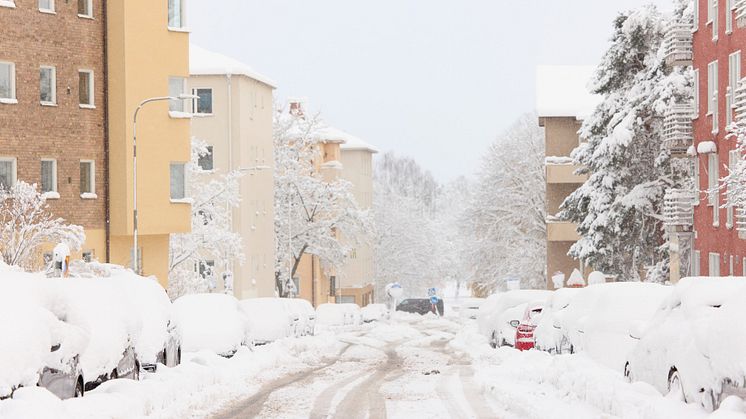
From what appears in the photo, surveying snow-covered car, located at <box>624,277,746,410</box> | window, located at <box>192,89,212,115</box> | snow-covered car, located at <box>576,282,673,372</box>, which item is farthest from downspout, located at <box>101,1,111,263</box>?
snow-covered car, located at <box>624,277,746,410</box>

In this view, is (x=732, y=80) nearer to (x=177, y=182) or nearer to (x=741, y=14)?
(x=741, y=14)

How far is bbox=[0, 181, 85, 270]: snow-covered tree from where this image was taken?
41469 millimetres

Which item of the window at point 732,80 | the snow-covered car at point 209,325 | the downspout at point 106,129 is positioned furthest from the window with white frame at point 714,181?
the snow-covered car at point 209,325

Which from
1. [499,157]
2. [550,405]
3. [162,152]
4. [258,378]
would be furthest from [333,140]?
[550,405]

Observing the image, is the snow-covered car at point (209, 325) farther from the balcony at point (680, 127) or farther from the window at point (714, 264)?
the balcony at point (680, 127)

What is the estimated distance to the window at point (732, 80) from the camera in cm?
4362

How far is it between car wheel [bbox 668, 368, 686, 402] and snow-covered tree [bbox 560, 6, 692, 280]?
126 feet

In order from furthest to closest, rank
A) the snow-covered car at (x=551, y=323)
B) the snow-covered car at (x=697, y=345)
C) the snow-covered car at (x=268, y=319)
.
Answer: the snow-covered car at (x=268, y=319), the snow-covered car at (x=551, y=323), the snow-covered car at (x=697, y=345)

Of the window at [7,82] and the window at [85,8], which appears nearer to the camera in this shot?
the window at [7,82]

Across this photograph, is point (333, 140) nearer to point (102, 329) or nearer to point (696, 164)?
point (696, 164)

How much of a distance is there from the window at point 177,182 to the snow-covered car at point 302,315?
7320 mm

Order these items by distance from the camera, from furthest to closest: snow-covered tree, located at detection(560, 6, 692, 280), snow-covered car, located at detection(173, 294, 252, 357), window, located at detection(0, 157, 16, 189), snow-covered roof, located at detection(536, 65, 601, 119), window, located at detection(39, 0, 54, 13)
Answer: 1. snow-covered roof, located at detection(536, 65, 601, 119)
2. snow-covered tree, located at detection(560, 6, 692, 280)
3. window, located at detection(39, 0, 54, 13)
4. window, located at detection(0, 157, 16, 189)
5. snow-covered car, located at detection(173, 294, 252, 357)

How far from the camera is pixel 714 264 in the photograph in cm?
4756

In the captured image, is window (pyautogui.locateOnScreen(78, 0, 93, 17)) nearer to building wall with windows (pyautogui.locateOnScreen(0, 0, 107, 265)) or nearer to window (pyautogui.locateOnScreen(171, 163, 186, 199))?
building wall with windows (pyautogui.locateOnScreen(0, 0, 107, 265))
